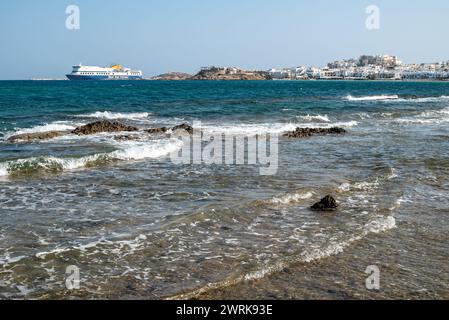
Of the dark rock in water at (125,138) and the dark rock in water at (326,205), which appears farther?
the dark rock in water at (125,138)

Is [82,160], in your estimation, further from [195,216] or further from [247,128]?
[247,128]

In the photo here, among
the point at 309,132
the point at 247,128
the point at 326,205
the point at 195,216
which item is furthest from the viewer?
the point at 247,128

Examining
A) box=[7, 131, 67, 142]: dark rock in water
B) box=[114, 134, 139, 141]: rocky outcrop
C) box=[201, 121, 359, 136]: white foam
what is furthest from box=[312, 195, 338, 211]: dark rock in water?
box=[7, 131, 67, 142]: dark rock in water

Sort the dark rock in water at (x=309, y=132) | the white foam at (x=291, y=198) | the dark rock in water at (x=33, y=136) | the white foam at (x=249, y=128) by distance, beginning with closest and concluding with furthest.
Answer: the white foam at (x=291, y=198), the dark rock in water at (x=33, y=136), the dark rock in water at (x=309, y=132), the white foam at (x=249, y=128)

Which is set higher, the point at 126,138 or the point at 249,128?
the point at 249,128

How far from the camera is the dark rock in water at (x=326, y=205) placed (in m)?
10.9

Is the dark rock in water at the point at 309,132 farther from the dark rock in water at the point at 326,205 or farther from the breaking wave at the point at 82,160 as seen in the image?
the dark rock in water at the point at 326,205

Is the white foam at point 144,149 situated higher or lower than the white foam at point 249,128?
lower

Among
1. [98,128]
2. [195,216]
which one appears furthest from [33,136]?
[195,216]

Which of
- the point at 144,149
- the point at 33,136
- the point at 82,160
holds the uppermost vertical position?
the point at 33,136

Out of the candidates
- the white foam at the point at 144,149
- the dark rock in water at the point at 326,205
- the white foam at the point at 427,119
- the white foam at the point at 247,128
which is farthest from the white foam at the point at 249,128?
the dark rock in water at the point at 326,205

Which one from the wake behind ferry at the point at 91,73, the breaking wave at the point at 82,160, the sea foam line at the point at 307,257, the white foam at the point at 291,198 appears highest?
the wake behind ferry at the point at 91,73

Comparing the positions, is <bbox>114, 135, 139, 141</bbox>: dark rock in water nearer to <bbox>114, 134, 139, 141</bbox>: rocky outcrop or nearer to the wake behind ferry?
<bbox>114, 134, 139, 141</bbox>: rocky outcrop

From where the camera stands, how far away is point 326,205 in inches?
430
